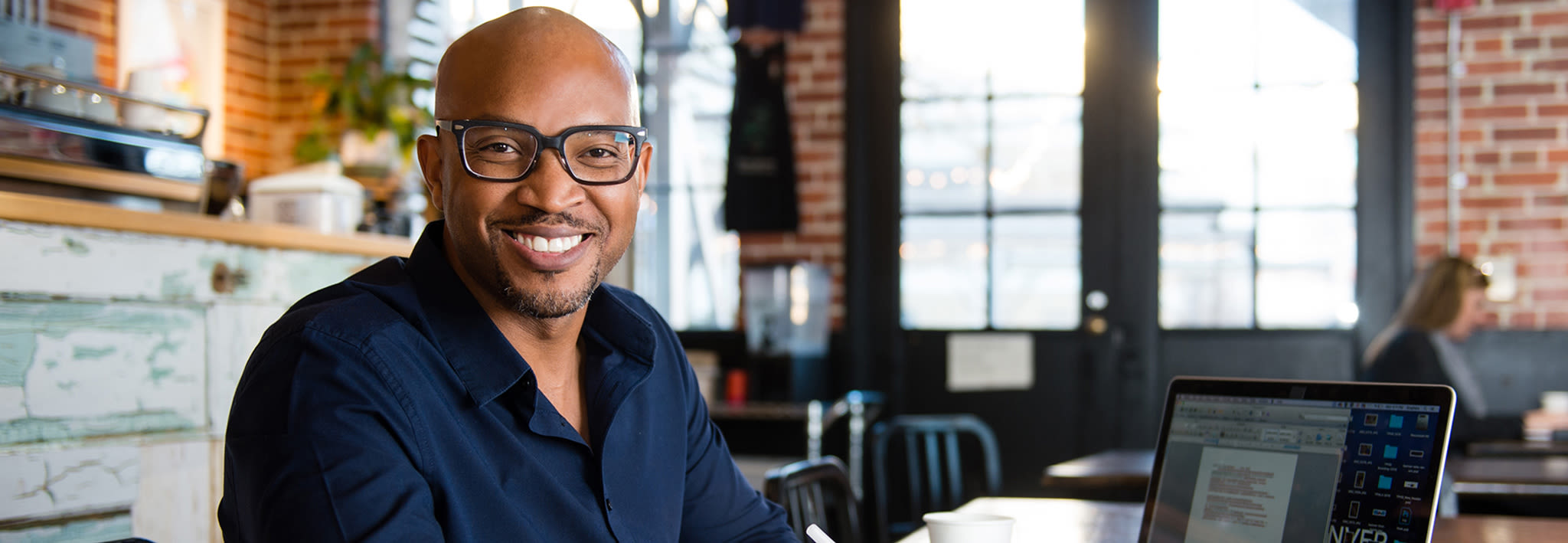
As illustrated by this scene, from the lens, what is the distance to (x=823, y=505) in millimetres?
2182

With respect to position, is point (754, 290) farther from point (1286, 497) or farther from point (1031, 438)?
point (1286, 497)

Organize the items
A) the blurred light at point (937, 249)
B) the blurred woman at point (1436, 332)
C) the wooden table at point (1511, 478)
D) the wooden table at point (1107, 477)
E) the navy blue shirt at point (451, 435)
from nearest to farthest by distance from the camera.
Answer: the navy blue shirt at point (451, 435)
the wooden table at point (1511, 478)
the wooden table at point (1107, 477)
the blurred woman at point (1436, 332)
the blurred light at point (937, 249)

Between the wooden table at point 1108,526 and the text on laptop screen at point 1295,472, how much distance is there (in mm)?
371

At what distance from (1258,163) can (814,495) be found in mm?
2927

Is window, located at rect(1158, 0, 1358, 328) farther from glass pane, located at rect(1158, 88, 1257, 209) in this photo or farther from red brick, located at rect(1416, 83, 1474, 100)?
red brick, located at rect(1416, 83, 1474, 100)

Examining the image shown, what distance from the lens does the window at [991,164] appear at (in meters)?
4.51

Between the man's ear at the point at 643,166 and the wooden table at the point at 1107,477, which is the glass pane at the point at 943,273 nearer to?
the wooden table at the point at 1107,477

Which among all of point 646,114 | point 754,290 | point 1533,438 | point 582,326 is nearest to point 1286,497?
point 582,326

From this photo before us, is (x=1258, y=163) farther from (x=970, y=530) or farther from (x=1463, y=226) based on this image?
(x=970, y=530)

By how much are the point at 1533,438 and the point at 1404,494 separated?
2770mm

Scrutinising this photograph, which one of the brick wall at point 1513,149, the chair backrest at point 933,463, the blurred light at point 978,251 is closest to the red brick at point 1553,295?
the brick wall at point 1513,149

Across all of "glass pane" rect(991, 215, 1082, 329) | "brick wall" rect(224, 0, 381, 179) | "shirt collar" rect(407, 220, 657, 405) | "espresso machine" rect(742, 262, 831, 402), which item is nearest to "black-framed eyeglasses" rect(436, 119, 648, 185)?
"shirt collar" rect(407, 220, 657, 405)

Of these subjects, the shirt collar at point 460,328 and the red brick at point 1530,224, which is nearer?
the shirt collar at point 460,328

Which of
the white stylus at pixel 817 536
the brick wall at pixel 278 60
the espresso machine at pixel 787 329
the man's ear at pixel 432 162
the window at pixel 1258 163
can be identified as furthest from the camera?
the brick wall at pixel 278 60
